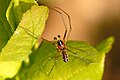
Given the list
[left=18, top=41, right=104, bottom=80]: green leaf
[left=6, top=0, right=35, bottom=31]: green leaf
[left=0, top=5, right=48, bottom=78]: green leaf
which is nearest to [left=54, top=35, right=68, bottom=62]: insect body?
[left=18, top=41, right=104, bottom=80]: green leaf

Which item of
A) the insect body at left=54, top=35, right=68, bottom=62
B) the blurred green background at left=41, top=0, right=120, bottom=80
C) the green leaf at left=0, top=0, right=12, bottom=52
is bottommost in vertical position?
the blurred green background at left=41, top=0, right=120, bottom=80

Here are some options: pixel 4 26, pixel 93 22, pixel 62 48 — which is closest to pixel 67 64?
pixel 62 48


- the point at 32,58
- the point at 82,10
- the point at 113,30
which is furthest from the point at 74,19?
the point at 32,58

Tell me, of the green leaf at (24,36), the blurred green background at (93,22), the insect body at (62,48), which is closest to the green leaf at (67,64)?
the insect body at (62,48)

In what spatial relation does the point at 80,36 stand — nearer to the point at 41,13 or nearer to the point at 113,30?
the point at 113,30

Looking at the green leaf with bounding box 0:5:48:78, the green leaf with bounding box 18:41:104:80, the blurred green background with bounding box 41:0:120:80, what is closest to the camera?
the green leaf with bounding box 0:5:48:78

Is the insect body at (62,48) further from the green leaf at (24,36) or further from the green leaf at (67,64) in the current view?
the green leaf at (24,36)

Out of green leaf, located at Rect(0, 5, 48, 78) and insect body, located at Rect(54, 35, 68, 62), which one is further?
insect body, located at Rect(54, 35, 68, 62)

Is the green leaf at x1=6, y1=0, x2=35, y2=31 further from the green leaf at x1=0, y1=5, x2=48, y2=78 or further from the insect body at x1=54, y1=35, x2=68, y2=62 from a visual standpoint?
the insect body at x1=54, y1=35, x2=68, y2=62
